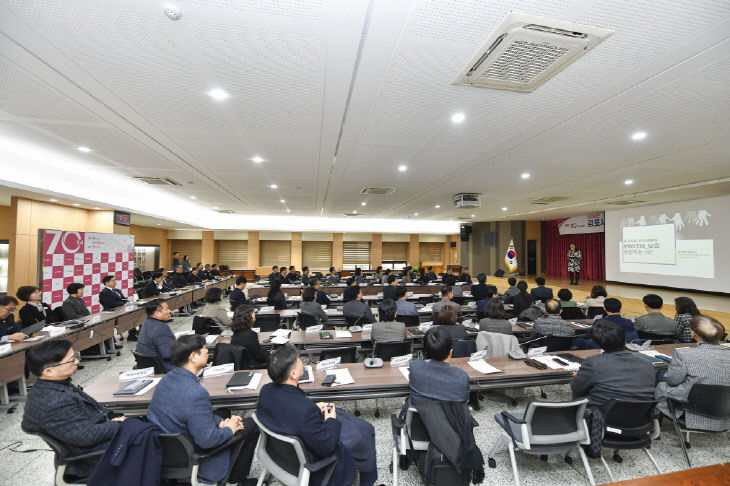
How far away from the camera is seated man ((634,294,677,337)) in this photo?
160 inches

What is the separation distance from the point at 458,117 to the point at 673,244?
9.93m

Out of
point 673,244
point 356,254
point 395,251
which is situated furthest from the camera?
point 395,251

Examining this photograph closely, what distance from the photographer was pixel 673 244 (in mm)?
8977

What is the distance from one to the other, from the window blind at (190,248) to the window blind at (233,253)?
37.9 inches

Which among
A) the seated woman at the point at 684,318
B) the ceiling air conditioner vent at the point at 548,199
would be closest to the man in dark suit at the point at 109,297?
the seated woman at the point at 684,318

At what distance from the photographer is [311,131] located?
12.7 ft

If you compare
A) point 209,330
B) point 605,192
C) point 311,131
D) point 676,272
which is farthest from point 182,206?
point 676,272

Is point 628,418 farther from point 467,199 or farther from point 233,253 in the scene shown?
point 233,253

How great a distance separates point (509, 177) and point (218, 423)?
21.0 feet

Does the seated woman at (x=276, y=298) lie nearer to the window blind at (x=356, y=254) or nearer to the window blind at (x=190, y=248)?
the window blind at (x=356, y=254)

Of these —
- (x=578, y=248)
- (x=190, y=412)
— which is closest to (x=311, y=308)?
(x=190, y=412)

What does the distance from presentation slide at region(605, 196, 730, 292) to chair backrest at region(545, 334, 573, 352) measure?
8004mm

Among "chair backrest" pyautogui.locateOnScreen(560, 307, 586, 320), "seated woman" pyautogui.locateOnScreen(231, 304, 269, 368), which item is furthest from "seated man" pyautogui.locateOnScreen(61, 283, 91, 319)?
"chair backrest" pyautogui.locateOnScreen(560, 307, 586, 320)

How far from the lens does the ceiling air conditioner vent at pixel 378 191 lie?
7512 millimetres
